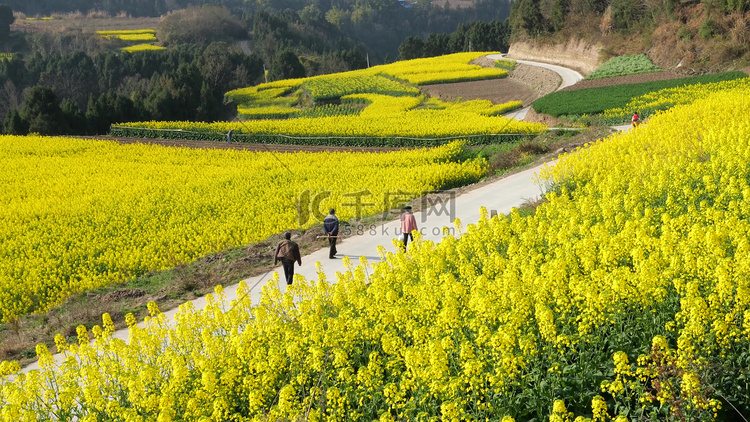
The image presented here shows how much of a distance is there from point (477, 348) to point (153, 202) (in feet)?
59.4

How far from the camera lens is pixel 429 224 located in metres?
16.2

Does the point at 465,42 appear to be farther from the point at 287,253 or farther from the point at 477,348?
the point at 477,348

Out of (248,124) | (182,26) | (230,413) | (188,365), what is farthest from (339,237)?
(182,26)

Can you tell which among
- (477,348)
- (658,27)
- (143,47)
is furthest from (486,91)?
(143,47)

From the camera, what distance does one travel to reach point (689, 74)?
146ft

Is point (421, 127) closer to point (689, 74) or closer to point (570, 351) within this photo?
point (689, 74)

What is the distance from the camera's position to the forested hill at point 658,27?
144ft

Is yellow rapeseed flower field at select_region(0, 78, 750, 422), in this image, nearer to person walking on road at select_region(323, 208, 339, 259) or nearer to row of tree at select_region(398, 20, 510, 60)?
person walking on road at select_region(323, 208, 339, 259)

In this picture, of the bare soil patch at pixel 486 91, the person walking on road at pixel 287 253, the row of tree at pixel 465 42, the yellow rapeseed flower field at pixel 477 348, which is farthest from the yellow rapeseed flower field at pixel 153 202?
the row of tree at pixel 465 42

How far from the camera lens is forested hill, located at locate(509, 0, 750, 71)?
144 ft

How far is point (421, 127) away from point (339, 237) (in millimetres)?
21016

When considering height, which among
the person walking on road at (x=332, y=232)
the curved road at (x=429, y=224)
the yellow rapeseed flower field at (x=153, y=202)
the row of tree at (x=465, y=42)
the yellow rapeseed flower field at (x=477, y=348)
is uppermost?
the row of tree at (x=465, y=42)

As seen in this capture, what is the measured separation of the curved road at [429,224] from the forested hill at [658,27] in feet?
100

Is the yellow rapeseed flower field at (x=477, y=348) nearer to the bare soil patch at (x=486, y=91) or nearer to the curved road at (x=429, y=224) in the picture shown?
the curved road at (x=429, y=224)
